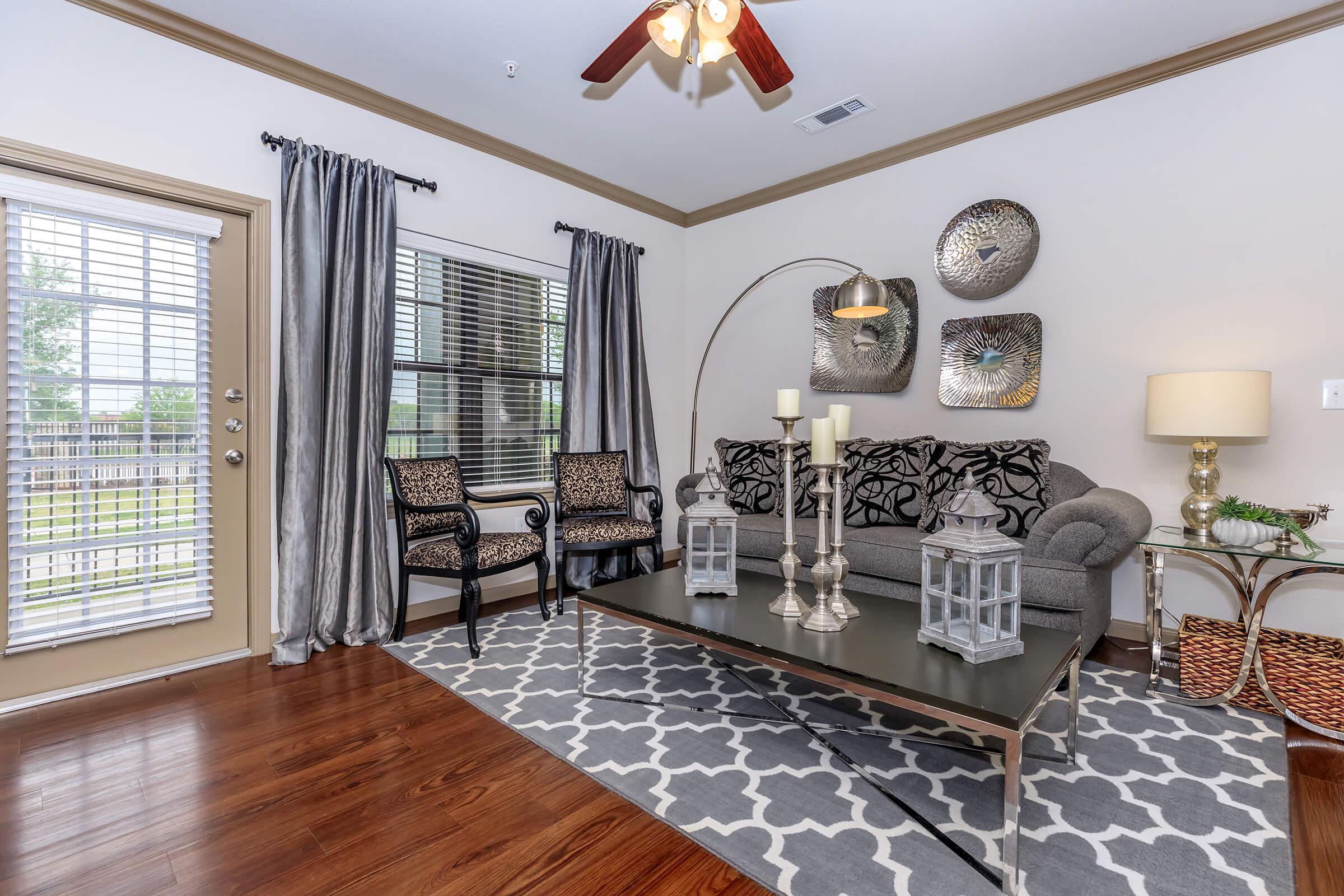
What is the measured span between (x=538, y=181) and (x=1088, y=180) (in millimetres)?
3163

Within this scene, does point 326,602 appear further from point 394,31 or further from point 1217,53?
point 1217,53

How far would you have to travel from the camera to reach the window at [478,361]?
344 centimetres

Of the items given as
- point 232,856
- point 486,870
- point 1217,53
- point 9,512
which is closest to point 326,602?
point 9,512

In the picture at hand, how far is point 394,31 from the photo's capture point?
2.69 metres

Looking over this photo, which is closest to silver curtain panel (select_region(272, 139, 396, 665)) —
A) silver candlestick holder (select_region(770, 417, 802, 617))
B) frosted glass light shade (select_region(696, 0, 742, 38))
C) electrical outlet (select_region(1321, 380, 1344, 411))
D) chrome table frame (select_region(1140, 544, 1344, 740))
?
frosted glass light shade (select_region(696, 0, 742, 38))

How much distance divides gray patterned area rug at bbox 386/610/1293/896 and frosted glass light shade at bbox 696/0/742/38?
204cm

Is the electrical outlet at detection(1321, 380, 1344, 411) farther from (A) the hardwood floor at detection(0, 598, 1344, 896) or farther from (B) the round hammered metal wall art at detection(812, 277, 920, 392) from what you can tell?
(B) the round hammered metal wall art at detection(812, 277, 920, 392)

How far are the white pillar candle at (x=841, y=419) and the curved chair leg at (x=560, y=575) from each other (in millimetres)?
2052

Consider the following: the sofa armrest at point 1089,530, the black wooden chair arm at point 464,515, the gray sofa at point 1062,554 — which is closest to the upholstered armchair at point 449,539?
the black wooden chair arm at point 464,515

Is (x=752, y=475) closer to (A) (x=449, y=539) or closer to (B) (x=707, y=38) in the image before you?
(A) (x=449, y=539)

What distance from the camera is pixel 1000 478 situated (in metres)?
3.06

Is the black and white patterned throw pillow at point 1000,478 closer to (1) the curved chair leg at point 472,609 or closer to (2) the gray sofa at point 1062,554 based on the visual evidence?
(2) the gray sofa at point 1062,554

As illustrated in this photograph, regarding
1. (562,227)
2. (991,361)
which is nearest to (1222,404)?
(991,361)

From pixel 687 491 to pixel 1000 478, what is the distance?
182cm
